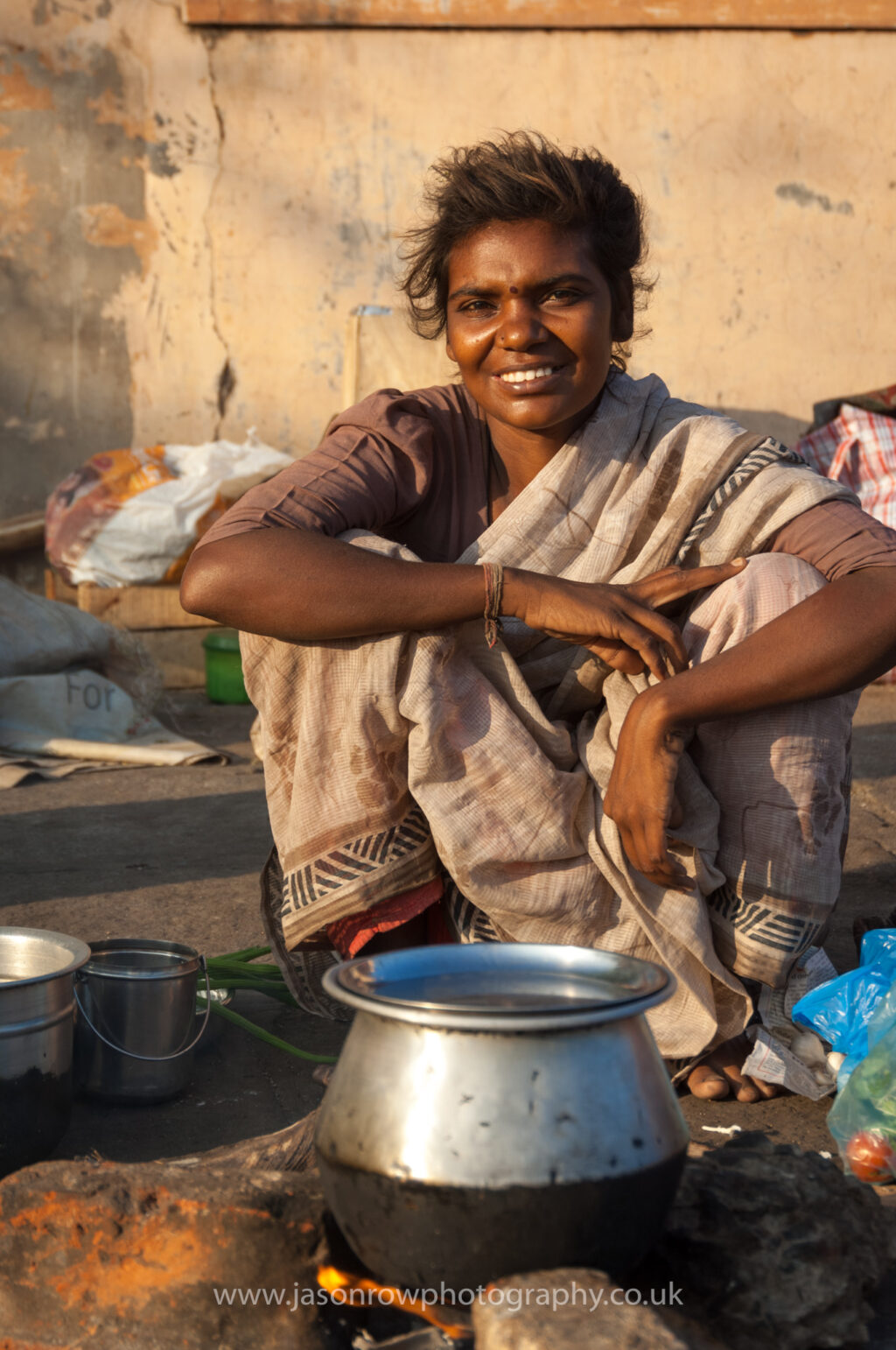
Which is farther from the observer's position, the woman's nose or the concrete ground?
the woman's nose

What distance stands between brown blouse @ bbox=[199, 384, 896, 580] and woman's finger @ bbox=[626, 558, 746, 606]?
0.15 metres

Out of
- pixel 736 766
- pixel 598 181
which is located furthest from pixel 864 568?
pixel 598 181

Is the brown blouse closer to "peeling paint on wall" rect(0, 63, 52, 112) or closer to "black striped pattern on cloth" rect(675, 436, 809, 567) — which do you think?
"black striped pattern on cloth" rect(675, 436, 809, 567)

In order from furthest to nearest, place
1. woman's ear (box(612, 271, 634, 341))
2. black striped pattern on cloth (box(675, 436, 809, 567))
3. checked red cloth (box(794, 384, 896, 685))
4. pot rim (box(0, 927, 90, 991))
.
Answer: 1. checked red cloth (box(794, 384, 896, 685))
2. woman's ear (box(612, 271, 634, 341))
3. black striped pattern on cloth (box(675, 436, 809, 567))
4. pot rim (box(0, 927, 90, 991))

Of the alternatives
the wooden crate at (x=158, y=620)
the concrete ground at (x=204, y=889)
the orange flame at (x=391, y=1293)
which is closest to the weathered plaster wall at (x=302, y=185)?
the wooden crate at (x=158, y=620)

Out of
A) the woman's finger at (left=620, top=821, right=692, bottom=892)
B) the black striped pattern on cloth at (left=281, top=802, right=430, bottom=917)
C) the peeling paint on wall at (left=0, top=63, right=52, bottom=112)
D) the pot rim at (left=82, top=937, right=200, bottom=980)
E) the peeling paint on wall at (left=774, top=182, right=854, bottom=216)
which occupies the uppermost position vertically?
the peeling paint on wall at (left=0, top=63, right=52, bottom=112)

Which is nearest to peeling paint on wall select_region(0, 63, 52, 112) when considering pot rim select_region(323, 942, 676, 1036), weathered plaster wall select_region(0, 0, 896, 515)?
weathered plaster wall select_region(0, 0, 896, 515)

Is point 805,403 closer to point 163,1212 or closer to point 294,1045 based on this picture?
point 294,1045

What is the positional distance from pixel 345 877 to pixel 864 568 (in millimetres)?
978

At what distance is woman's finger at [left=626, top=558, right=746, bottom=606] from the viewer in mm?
2176

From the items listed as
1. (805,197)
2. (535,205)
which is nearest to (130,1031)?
(535,205)

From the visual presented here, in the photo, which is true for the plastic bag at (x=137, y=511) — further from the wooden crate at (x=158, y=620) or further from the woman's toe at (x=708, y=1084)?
the woman's toe at (x=708, y=1084)

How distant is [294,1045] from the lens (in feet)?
7.75

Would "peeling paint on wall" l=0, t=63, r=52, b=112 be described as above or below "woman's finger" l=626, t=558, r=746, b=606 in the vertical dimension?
above
